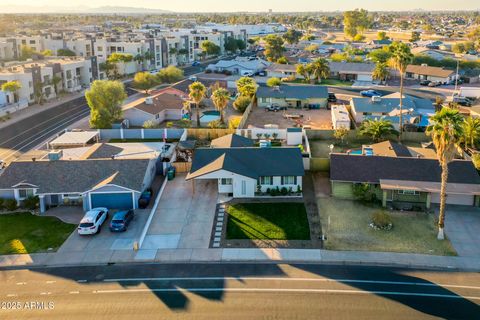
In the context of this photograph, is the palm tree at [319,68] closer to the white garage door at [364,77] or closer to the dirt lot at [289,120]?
the white garage door at [364,77]

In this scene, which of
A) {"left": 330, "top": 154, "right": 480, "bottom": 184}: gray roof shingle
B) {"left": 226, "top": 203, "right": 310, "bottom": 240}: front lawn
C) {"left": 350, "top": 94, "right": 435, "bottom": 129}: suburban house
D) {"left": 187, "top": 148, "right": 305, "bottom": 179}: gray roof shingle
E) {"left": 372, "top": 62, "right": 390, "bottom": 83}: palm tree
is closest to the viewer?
{"left": 226, "top": 203, "right": 310, "bottom": 240}: front lawn

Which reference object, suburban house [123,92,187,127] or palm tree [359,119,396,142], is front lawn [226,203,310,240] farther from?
suburban house [123,92,187,127]

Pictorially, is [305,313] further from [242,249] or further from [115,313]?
[115,313]

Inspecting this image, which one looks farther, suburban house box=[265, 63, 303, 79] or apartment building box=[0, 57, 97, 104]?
suburban house box=[265, 63, 303, 79]

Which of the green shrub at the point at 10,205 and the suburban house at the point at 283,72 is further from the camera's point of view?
the suburban house at the point at 283,72

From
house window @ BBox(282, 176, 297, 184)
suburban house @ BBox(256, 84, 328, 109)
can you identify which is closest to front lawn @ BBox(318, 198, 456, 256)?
house window @ BBox(282, 176, 297, 184)

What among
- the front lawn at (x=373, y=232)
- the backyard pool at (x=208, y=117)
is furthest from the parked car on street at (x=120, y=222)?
the backyard pool at (x=208, y=117)

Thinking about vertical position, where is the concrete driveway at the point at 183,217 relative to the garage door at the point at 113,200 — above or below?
below
